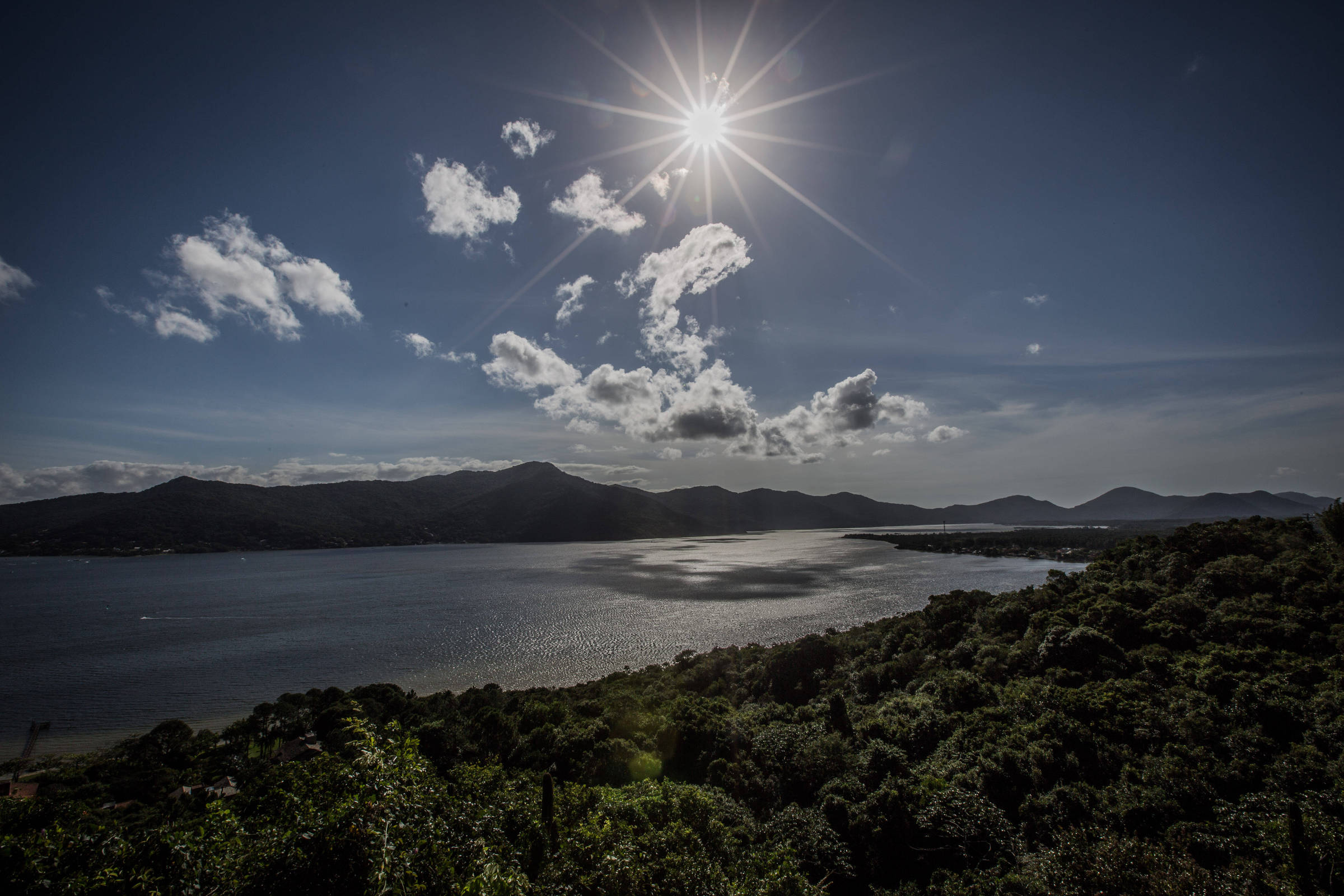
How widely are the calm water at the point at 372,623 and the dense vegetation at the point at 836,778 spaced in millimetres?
11870

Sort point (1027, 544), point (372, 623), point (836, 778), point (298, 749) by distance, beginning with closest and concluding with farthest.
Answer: point (836, 778)
point (298, 749)
point (372, 623)
point (1027, 544)

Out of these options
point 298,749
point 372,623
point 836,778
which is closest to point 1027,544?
point 836,778

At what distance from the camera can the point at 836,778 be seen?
17.6 meters

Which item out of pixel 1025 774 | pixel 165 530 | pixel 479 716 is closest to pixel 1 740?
pixel 479 716

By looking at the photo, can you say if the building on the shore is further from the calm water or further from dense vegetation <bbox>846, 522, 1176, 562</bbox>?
dense vegetation <bbox>846, 522, 1176, 562</bbox>

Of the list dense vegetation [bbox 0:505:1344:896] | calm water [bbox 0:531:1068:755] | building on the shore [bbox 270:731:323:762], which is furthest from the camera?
calm water [bbox 0:531:1068:755]

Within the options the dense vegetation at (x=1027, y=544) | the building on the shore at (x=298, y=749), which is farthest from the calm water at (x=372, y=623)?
the dense vegetation at (x=1027, y=544)

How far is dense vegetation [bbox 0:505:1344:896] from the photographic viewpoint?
6.04m

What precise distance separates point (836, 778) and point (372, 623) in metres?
66.1

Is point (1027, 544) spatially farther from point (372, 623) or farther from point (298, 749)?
point (298, 749)

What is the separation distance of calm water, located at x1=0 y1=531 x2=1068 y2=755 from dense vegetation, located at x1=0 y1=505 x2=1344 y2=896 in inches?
467

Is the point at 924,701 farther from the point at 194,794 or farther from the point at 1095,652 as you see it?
the point at 194,794

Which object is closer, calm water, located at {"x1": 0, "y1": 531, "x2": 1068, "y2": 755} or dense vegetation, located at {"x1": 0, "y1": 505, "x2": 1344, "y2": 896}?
dense vegetation, located at {"x1": 0, "y1": 505, "x2": 1344, "y2": 896}

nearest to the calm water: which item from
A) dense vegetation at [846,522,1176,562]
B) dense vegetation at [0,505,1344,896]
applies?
dense vegetation at [0,505,1344,896]
